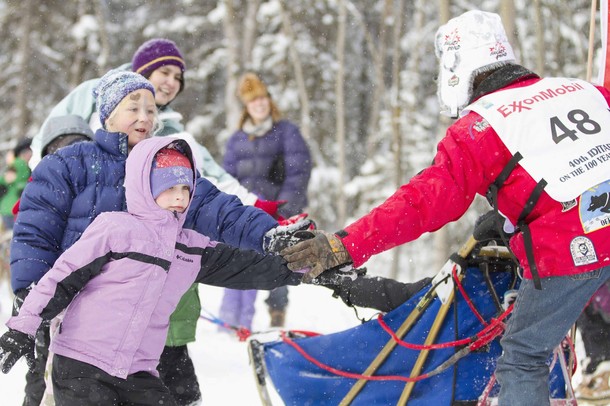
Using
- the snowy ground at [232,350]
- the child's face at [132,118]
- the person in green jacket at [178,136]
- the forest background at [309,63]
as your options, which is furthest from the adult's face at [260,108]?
the forest background at [309,63]

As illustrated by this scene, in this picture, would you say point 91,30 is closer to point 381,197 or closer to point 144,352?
point 381,197

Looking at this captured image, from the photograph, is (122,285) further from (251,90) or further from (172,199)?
(251,90)

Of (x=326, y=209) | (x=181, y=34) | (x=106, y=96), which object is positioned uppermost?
(x=181, y=34)

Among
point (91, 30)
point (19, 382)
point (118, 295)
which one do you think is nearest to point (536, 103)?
point (118, 295)

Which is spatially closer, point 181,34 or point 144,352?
point 144,352

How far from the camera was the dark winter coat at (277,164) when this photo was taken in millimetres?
6438

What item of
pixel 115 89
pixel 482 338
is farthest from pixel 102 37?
pixel 482 338

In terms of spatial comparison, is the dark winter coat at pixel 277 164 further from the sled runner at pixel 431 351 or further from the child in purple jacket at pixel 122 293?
the child in purple jacket at pixel 122 293

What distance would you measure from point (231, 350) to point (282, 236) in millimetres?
3021

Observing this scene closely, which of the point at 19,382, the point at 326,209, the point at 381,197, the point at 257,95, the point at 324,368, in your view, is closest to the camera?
the point at 324,368

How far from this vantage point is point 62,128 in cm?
377

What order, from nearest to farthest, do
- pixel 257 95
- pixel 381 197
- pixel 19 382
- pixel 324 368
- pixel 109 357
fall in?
pixel 109 357
pixel 324 368
pixel 19 382
pixel 257 95
pixel 381 197

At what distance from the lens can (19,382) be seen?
498cm

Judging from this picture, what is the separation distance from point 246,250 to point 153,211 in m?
0.48
